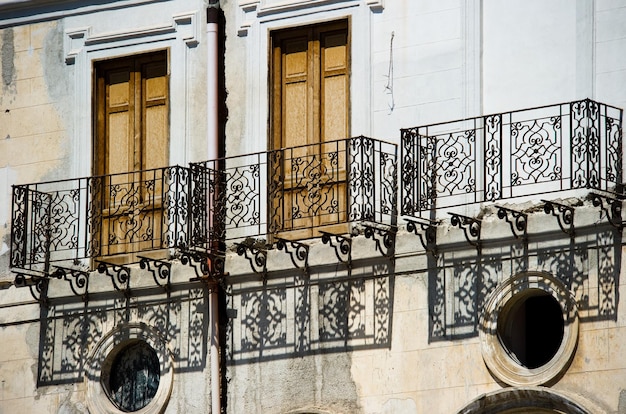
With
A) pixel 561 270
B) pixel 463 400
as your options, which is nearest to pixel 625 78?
pixel 561 270

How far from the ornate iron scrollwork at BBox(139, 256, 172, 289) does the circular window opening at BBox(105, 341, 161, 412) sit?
2.21 ft

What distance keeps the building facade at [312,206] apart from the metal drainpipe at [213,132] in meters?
0.02

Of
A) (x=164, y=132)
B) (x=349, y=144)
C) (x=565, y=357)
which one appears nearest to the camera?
(x=565, y=357)

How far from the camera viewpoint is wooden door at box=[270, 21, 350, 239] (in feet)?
76.2

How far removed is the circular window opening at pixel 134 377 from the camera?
24.1m

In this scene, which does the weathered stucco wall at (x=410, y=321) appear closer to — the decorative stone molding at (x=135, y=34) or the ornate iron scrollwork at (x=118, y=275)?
the ornate iron scrollwork at (x=118, y=275)

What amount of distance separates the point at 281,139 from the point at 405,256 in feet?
6.79

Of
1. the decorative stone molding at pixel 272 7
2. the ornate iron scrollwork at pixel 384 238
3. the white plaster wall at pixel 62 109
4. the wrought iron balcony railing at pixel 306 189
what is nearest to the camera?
the ornate iron scrollwork at pixel 384 238

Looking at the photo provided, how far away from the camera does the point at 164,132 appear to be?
2464 cm

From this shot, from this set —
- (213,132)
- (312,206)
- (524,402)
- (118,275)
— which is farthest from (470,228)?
(118,275)

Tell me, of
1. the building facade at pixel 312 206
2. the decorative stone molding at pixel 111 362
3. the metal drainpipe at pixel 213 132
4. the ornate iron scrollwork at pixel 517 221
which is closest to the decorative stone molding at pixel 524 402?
the building facade at pixel 312 206

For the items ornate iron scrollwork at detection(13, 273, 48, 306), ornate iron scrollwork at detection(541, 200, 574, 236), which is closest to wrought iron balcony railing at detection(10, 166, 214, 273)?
ornate iron scrollwork at detection(13, 273, 48, 306)

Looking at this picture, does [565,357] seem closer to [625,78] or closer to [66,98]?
[625,78]

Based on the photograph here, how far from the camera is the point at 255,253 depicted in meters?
23.6
